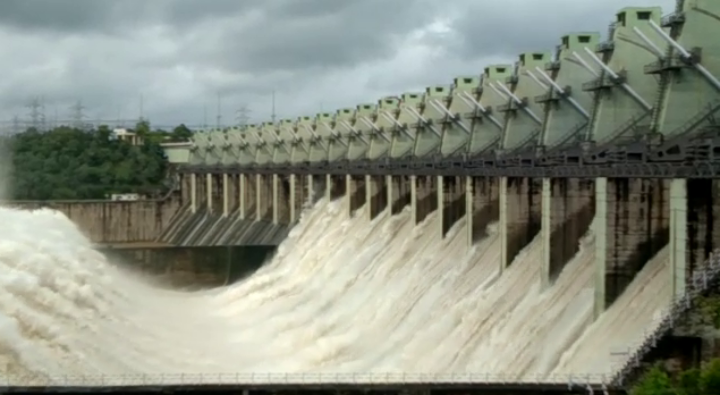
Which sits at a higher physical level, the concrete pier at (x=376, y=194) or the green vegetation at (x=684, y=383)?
the concrete pier at (x=376, y=194)

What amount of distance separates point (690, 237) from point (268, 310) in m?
20.4

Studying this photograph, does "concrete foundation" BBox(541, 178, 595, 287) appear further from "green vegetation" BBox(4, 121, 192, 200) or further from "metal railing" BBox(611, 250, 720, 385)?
"green vegetation" BBox(4, 121, 192, 200)

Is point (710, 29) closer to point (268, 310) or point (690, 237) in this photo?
point (690, 237)

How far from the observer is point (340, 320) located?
1259 inches

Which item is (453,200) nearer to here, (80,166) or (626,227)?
(626,227)

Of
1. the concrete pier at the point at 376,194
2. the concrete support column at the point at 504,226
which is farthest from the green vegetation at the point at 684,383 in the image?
the concrete pier at the point at 376,194

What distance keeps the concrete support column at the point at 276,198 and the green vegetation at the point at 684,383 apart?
142ft

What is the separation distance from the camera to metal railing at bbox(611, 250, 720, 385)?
16.3m

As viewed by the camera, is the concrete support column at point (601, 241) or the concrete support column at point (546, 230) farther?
the concrete support column at point (546, 230)

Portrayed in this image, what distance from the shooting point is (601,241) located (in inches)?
864

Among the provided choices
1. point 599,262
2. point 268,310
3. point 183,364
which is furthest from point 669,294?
point 268,310

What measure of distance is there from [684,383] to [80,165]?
86488 mm

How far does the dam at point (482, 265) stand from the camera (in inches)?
762

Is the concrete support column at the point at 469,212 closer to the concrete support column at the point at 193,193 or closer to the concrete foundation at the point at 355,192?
the concrete foundation at the point at 355,192
